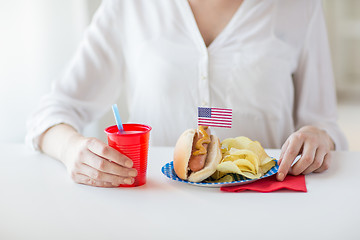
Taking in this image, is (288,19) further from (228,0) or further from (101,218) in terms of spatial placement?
(101,218)

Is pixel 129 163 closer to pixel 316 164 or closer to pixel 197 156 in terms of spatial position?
pixel 197 156

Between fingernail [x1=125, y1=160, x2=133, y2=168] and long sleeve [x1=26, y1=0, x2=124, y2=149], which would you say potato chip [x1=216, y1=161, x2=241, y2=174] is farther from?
long sleeve [x1=26, y1=0, x2=124, y2=149]

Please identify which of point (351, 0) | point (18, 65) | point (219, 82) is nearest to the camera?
point (219, 82)

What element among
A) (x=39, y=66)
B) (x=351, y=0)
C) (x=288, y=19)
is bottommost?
(x=351, y=0)

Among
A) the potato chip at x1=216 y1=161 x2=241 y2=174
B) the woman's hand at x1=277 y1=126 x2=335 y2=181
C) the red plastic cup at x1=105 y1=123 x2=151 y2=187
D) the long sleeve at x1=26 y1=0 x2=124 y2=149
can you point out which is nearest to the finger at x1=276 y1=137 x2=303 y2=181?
the woman's hand at x1=277 y1=126 x2=335 y2=181

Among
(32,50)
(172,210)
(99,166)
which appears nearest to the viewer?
(172,210)

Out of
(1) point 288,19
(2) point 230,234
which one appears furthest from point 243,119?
(2) point 230,234

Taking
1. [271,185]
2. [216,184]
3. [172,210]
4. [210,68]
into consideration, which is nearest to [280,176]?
[271,185]
